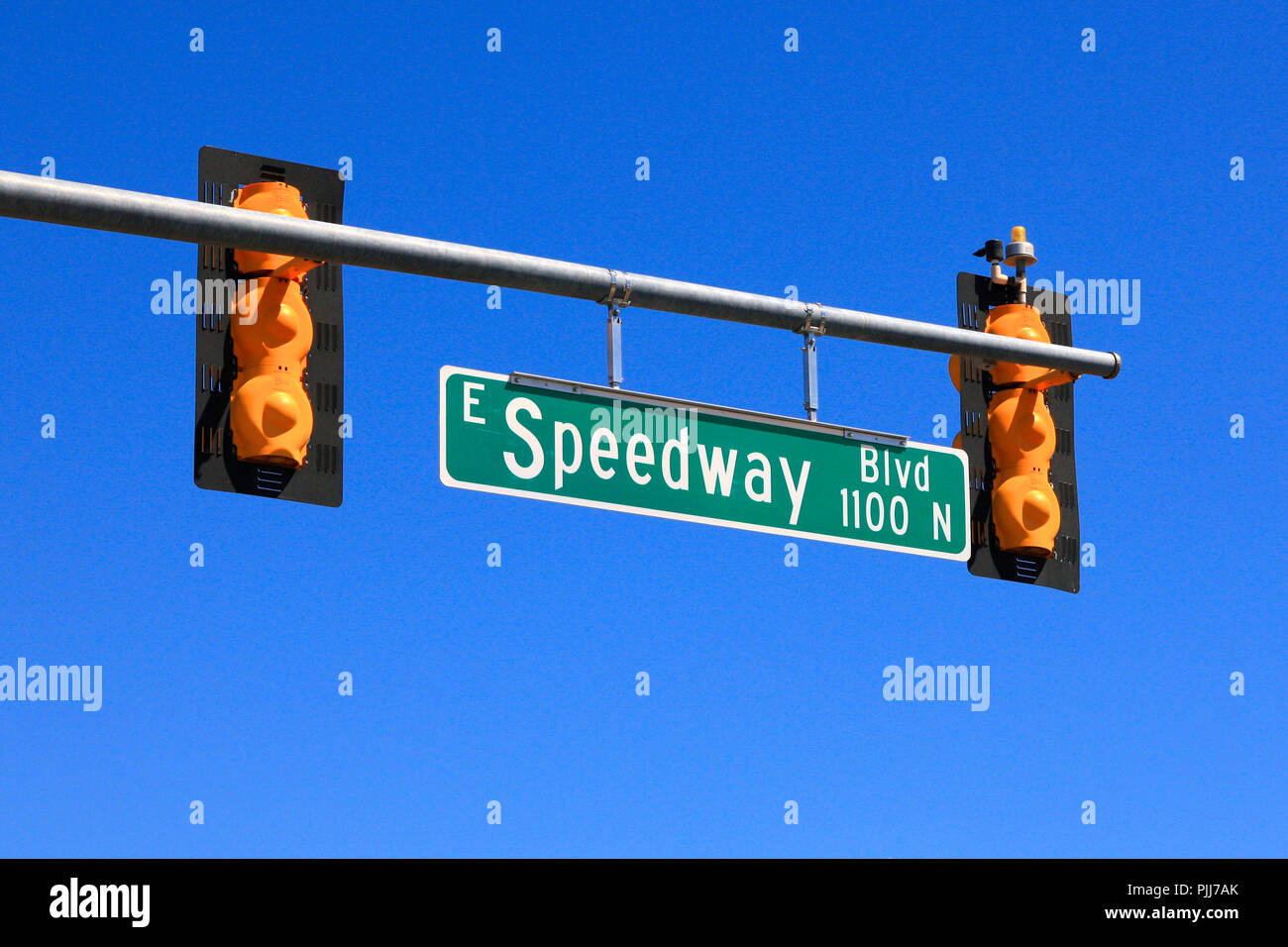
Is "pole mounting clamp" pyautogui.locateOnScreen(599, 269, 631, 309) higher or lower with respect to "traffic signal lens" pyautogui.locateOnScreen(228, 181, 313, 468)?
higher

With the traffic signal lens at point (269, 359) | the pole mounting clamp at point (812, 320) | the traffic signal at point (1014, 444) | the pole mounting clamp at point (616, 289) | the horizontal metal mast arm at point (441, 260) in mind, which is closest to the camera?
the horizontal metal mast arm at point (441, 260)

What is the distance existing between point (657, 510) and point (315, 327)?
1580 mm

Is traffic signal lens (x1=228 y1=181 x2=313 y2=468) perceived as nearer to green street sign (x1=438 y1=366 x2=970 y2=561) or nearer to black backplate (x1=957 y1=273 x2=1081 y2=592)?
green street sign (x1=438 y1=366 x2=970 y2=561)

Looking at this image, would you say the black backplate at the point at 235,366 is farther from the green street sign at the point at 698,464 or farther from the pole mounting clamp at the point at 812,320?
the pole mounting clamp at the point at 812,320

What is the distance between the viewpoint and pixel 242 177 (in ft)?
22.4

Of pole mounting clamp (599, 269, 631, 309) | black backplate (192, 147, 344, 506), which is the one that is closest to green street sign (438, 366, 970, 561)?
pole mounting clamp (599, 269, 631, 309)

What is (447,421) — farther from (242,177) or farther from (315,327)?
(242,177)

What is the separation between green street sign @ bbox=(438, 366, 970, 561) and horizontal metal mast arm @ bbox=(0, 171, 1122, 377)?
41cm

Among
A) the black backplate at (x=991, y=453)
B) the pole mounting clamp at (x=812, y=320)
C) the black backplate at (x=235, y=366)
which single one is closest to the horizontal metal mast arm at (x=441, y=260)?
the pole mounting clamp at (x=812, y=320)

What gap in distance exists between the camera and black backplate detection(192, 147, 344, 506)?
6.60 meters

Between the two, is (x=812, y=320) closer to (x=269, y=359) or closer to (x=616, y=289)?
(x=616, y=289)

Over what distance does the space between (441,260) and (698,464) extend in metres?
1.40

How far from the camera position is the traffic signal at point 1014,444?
27.6 feet

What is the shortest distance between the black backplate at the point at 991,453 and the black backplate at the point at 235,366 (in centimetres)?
319
